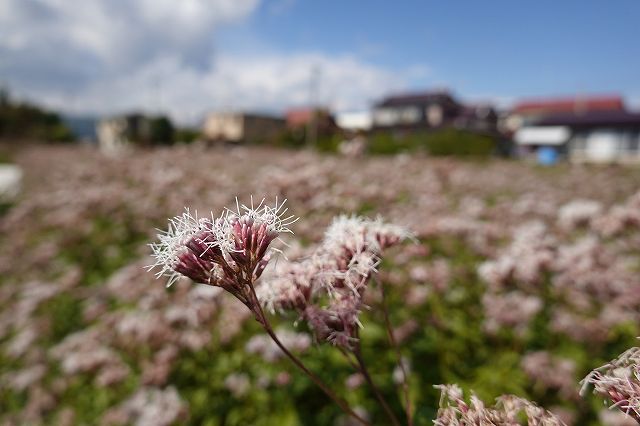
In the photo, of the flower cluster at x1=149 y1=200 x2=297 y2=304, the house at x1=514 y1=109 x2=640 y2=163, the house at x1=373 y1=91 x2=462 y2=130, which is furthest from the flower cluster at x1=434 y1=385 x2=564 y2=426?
the house at x1=373 y1=91 x2=462 y2=130

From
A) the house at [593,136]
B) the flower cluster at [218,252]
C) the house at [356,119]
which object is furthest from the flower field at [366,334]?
the house at [356,119]

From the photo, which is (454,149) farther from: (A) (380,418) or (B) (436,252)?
(A) (380,418)

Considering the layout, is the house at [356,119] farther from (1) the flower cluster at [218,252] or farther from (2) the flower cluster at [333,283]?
(1) the flower cluster at [218,252]

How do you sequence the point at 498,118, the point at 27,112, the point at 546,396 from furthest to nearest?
the point at 498,118, the point at 27,112, the point at 546,396

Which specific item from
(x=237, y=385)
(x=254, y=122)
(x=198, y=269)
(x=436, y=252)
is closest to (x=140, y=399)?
(x=237, y=385)

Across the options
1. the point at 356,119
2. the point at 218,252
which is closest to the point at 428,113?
the point at 356,119
